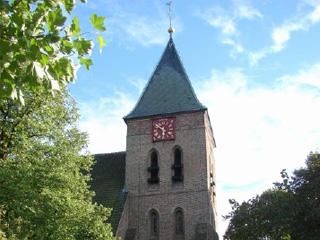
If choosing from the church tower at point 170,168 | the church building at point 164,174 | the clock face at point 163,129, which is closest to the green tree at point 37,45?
the church building at point 164,174

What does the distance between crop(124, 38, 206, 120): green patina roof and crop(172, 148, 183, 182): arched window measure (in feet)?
7.59

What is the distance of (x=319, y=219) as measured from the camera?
15227 mm

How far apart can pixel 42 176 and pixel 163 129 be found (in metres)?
12.4

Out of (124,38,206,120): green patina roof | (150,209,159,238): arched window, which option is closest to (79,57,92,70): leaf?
(150,209,159,238): arched window

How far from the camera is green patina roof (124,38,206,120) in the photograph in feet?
85.6

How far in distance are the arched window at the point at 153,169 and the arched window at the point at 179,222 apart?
2087 millimetres

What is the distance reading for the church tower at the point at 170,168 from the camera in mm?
23203

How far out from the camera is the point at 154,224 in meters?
23.7

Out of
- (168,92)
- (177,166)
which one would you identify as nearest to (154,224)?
(177,166)

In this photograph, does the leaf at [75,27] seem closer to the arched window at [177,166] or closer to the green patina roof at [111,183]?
the green patina roof at [111,183]

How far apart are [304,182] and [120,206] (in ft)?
32.5

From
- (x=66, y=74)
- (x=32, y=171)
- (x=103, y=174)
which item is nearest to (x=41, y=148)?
(x=32, y=171)

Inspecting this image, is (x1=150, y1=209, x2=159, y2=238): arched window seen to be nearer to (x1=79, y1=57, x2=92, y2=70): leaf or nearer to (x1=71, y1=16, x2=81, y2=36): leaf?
(x1=79, y1=57, x2=92, y2=70): leaf

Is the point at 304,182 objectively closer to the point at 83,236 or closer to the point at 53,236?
the point at 83,236
